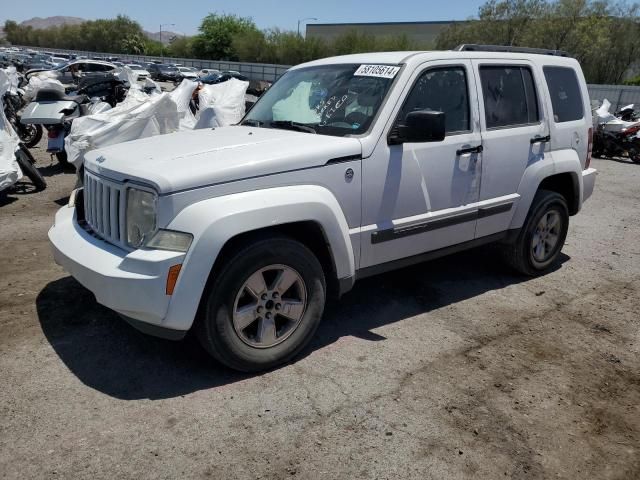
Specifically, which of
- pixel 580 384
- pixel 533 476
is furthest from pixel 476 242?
pixel 533 476

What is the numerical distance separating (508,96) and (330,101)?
1.67 m

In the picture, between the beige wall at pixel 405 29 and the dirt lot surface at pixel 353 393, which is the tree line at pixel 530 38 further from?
the dirt lot surface at pixel 353 393

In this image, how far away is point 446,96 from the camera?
4.29 m

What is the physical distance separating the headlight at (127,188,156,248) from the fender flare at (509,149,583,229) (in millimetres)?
3224

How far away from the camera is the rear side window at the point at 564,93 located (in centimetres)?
515

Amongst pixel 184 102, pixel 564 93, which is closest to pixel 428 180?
pixel 564 93

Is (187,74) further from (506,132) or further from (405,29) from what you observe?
(506,132)

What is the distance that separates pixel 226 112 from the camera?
8.73 meters

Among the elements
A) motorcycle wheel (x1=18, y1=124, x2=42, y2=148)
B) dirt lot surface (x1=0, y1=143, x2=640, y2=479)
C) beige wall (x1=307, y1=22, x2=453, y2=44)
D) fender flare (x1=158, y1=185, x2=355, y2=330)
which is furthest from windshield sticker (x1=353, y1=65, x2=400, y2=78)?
beige wall (x1=307, y1=22, x2=453, y2=44)

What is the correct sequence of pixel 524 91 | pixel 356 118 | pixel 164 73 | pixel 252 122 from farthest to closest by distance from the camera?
pixel 164 73 → pixel 524 91 → pixel 252 122 → pixel 356 118

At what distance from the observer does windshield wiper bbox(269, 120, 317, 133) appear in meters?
3.97

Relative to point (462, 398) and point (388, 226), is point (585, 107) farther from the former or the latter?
point (462, 398)

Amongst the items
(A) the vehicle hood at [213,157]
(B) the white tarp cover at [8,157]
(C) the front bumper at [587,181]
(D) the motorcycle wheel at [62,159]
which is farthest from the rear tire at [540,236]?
(D) the motorcycle wheel at [62,159]

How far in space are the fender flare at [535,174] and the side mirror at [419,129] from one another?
1.42 meters
